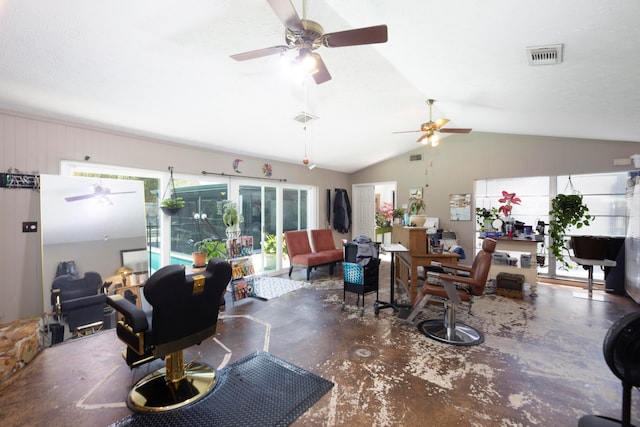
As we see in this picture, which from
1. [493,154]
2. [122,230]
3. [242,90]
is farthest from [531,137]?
[122,230]

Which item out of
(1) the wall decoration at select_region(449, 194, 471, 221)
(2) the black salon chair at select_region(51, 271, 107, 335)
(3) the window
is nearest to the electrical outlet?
(2) the black salon chair at select_region(51, 271, 107, 335)

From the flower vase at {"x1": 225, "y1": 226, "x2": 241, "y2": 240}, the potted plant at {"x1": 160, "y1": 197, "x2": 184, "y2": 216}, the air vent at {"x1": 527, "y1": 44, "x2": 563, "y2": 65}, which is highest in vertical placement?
the air vent at {"x1": 527, "y1": 44, "x2": 563, "y2": 65}

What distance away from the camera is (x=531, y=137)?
5.20 m

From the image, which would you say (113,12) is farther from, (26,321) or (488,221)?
(488,221)

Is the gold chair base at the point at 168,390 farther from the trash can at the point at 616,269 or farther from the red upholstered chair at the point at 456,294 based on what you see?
the trash can at the point at 616,269

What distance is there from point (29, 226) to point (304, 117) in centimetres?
333

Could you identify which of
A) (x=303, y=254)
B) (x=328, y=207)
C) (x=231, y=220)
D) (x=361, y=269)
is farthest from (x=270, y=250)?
(x=361, y=269)

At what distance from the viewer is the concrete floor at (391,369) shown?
1.83 m

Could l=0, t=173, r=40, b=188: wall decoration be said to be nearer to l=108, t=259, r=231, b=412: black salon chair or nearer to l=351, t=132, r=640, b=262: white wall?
l=108, t=259, r=231, b=412: black salon chair

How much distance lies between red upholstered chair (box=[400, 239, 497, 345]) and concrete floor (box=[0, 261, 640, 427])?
0.15 meters

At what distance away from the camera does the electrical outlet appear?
2834 millimetres

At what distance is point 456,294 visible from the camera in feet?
8.71

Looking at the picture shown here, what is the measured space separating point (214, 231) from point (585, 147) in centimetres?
645

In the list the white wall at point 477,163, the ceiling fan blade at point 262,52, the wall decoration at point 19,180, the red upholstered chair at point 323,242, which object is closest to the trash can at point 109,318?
the wall decoration at point 19,180
